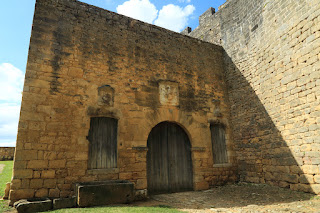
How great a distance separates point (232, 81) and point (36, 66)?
652 cm

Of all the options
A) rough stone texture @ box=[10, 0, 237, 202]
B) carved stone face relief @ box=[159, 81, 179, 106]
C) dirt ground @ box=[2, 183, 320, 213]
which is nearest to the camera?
dirt ground @ box=[2, 183, 320, 213]

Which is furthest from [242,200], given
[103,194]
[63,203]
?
[63,203]

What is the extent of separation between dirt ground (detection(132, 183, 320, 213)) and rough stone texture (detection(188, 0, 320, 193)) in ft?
1.63

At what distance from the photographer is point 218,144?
773 cm

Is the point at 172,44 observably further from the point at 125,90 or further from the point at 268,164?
the point at 268,164

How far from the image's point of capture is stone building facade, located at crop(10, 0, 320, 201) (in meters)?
5.22

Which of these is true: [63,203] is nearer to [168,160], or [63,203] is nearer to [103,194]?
[103,194]

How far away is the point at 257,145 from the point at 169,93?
333 centimetres

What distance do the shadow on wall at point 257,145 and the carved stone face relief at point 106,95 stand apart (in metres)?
4.59

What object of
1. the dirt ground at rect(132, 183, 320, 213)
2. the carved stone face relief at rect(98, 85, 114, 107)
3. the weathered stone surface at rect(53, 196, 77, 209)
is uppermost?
the carved stone face relief at rect(98, 85, 114, 107)

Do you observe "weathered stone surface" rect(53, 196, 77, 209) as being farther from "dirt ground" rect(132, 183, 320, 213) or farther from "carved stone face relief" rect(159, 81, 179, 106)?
"carved stone face relief" rect(159, 81, 179, 106)

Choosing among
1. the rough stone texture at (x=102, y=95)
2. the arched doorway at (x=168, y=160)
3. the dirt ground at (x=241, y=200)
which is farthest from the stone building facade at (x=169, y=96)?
the dirt ground at (x=241, y=200)

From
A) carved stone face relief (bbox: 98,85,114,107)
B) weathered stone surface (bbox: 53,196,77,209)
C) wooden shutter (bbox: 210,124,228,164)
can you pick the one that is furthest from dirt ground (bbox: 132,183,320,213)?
carved stone face relief (bbox: 98,85,114,107)

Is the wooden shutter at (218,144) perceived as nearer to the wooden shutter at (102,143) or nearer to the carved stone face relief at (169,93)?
the carved stone face relief at (169,93)
